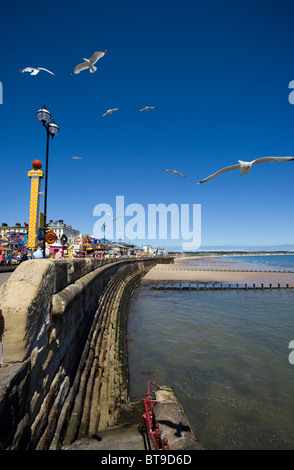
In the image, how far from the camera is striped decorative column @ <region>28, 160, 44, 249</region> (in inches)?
521

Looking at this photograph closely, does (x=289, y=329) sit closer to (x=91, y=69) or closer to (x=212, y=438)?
(x=212, y=438)

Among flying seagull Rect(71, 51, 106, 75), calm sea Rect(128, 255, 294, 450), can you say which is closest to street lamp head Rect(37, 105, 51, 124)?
flying seagull Rect(71, 51, 106, 75)

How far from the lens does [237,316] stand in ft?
56.3

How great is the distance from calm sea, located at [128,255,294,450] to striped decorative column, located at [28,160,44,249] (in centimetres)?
812

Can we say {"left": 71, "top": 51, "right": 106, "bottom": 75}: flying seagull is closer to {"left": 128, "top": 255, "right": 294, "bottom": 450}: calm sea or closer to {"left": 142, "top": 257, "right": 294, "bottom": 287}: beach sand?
{"left": 128, "top": 255, "right": 294, "bottom": 450}: calm sea

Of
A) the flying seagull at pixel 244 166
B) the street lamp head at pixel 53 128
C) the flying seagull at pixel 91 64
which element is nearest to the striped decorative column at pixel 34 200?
the flying seagull at pixel 91 64

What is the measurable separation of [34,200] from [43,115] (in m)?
6.84

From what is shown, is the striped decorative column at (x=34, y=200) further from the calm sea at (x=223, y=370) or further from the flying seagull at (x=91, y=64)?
the calm sea at (x=223, y=370)

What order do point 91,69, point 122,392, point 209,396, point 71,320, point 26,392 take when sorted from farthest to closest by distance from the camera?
point 91,69, point 209,396, point 122,392, point 71,320, point 26,392

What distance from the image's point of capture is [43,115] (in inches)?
312

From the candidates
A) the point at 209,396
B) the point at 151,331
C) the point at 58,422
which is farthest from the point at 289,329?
the point at 58,422

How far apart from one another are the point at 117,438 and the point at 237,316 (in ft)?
49.3

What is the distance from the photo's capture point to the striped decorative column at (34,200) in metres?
13.2
